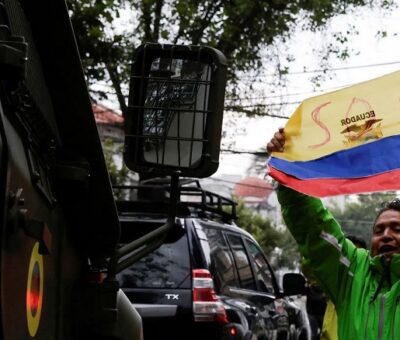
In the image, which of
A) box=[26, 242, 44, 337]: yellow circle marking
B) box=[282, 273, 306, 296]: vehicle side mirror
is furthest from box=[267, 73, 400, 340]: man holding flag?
box=[282, 273, 306, 296]: vehicle side mirror

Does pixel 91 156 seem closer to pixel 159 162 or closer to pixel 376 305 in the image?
pixel 159 162

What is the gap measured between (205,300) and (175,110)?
359cm

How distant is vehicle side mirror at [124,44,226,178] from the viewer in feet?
8.85

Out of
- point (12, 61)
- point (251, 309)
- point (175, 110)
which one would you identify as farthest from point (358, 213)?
point (12, 61)

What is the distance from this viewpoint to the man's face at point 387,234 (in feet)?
→ 12.4

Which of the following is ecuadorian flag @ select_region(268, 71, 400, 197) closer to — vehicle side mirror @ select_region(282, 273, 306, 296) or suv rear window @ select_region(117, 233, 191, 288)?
suv rear window @ select_region(117, 233, 191, 288)

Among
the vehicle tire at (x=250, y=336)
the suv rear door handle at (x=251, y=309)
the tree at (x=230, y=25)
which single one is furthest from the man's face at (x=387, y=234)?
the tree at (x=230, y=25)

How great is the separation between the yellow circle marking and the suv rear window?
4.25m

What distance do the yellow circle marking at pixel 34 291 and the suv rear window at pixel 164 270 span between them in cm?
425

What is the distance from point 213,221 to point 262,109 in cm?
1343

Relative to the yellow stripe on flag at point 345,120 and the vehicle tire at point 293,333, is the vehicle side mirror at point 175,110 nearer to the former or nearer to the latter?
the yellow stripe on flag at point 345,120

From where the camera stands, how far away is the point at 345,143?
3.71 metres

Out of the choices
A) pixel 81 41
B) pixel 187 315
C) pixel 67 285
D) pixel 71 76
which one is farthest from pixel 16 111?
pixel 81 41

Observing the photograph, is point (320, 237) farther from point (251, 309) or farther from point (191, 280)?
point (251, 309)
